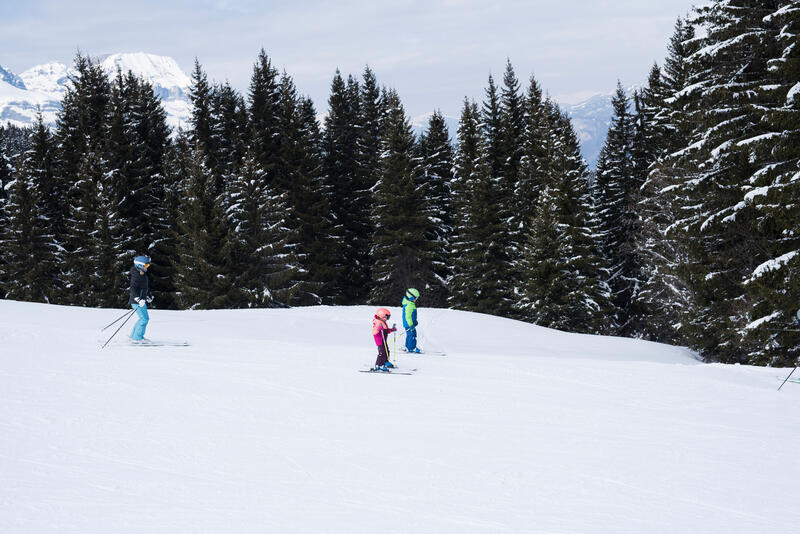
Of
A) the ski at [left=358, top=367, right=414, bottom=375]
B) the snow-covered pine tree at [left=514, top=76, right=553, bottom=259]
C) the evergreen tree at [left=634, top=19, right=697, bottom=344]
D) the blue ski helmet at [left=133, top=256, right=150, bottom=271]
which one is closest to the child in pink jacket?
the ski at [left=358, top=367, right=414, bottom=375]

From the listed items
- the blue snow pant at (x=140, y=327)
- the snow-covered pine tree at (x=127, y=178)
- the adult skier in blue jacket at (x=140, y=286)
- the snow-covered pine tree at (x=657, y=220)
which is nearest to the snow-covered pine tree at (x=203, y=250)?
the snow-covered pine tree at (x=127, y=178)

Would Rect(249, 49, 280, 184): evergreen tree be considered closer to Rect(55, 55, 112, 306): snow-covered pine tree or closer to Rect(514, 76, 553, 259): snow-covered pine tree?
Rect(55, 55, 112, 306): snow-covered pine tree

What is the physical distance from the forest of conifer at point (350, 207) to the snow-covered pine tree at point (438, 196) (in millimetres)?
183

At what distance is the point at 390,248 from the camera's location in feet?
124

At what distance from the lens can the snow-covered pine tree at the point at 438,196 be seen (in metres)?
39.8

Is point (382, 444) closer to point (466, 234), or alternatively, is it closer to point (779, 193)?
point (779, 193)

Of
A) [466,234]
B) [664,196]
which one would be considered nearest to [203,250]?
[466,234]

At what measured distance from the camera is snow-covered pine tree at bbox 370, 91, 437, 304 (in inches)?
1497

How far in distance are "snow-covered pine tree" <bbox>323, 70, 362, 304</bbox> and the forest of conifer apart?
0.15 metres

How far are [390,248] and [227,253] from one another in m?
10.9

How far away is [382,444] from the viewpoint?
7.16 m

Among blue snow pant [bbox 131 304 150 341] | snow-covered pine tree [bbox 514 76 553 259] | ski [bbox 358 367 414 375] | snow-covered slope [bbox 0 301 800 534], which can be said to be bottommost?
snow-covered slope [bbox 0 301 800 534]

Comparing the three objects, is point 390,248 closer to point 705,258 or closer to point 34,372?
point 705,258

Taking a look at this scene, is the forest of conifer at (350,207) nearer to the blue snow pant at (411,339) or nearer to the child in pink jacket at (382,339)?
the blue snow pant at (411,339)
